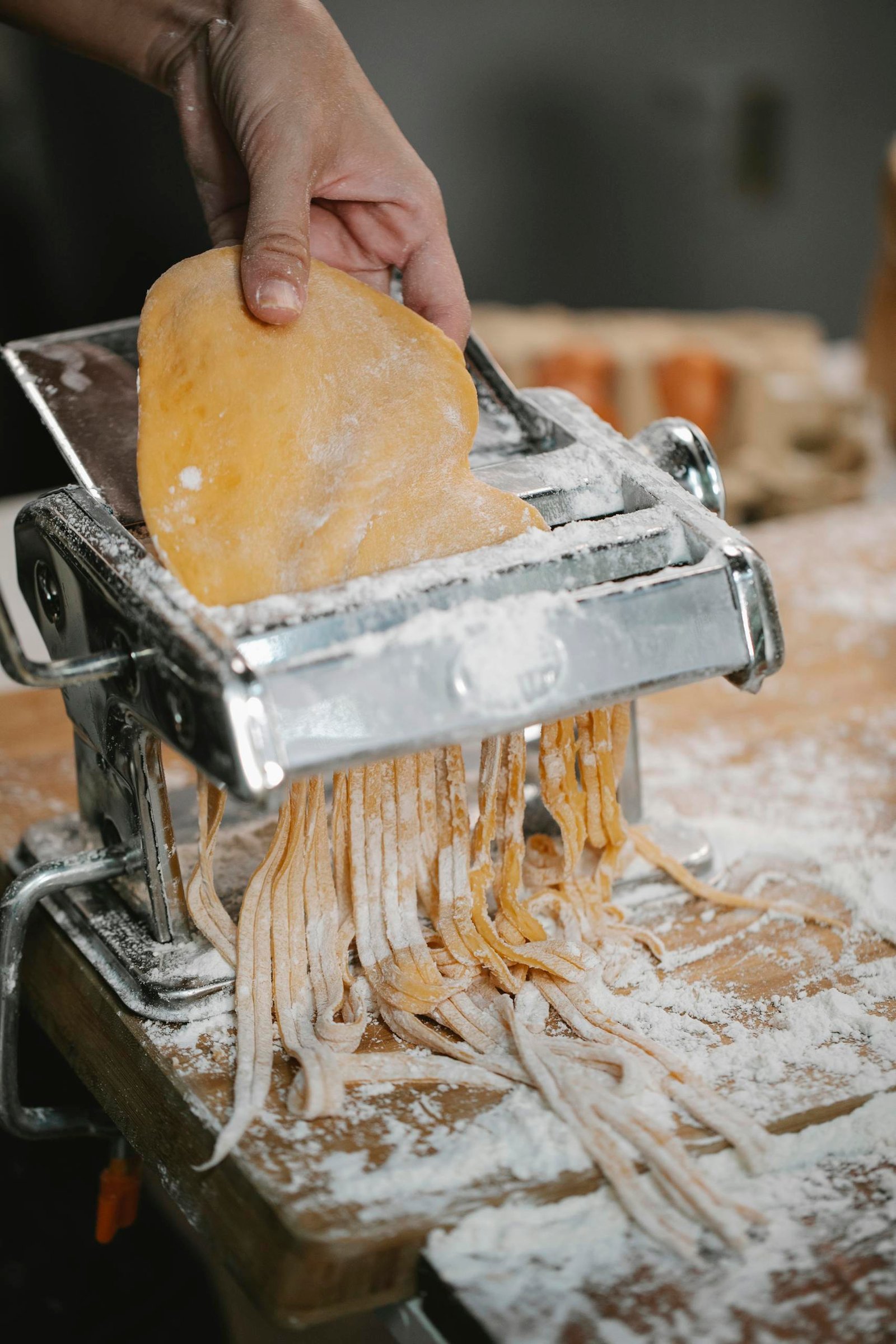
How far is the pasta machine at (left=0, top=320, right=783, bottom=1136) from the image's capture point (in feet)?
2.47

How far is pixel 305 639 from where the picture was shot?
777 millimetres

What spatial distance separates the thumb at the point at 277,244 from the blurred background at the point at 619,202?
42.7 inches

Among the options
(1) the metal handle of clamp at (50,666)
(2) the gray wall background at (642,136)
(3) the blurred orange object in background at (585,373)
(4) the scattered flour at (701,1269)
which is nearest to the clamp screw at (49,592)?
(1) the metal handle of clamp at (50,666)

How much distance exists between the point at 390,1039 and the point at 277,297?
1.70 ft

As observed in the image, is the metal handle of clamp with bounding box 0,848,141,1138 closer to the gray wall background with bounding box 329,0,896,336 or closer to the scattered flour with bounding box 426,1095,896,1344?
the scattered flour with bounding box 426,1095,896,1344

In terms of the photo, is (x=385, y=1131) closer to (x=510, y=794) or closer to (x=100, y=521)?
(x=510, y=794)

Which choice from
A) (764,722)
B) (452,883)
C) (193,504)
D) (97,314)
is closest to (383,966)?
(452,883)

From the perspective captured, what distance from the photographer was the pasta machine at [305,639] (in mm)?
754

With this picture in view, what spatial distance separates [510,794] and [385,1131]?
0.28 m

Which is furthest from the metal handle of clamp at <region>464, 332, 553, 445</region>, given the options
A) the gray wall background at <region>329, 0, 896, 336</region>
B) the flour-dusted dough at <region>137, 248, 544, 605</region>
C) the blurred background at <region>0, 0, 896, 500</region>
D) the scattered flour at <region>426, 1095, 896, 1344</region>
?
the gray wall background at <region>329, 0, 896, 336</region>

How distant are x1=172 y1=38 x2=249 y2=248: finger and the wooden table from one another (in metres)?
0.60

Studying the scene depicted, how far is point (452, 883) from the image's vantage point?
98 centimetres

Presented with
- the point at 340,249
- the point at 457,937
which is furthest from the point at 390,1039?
the point at 340,249

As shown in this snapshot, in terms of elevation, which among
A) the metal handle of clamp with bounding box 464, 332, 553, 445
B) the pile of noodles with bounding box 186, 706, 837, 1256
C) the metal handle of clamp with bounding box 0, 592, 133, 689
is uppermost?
the metal handle of clamp with bounding box 464, 332, 553, 445
